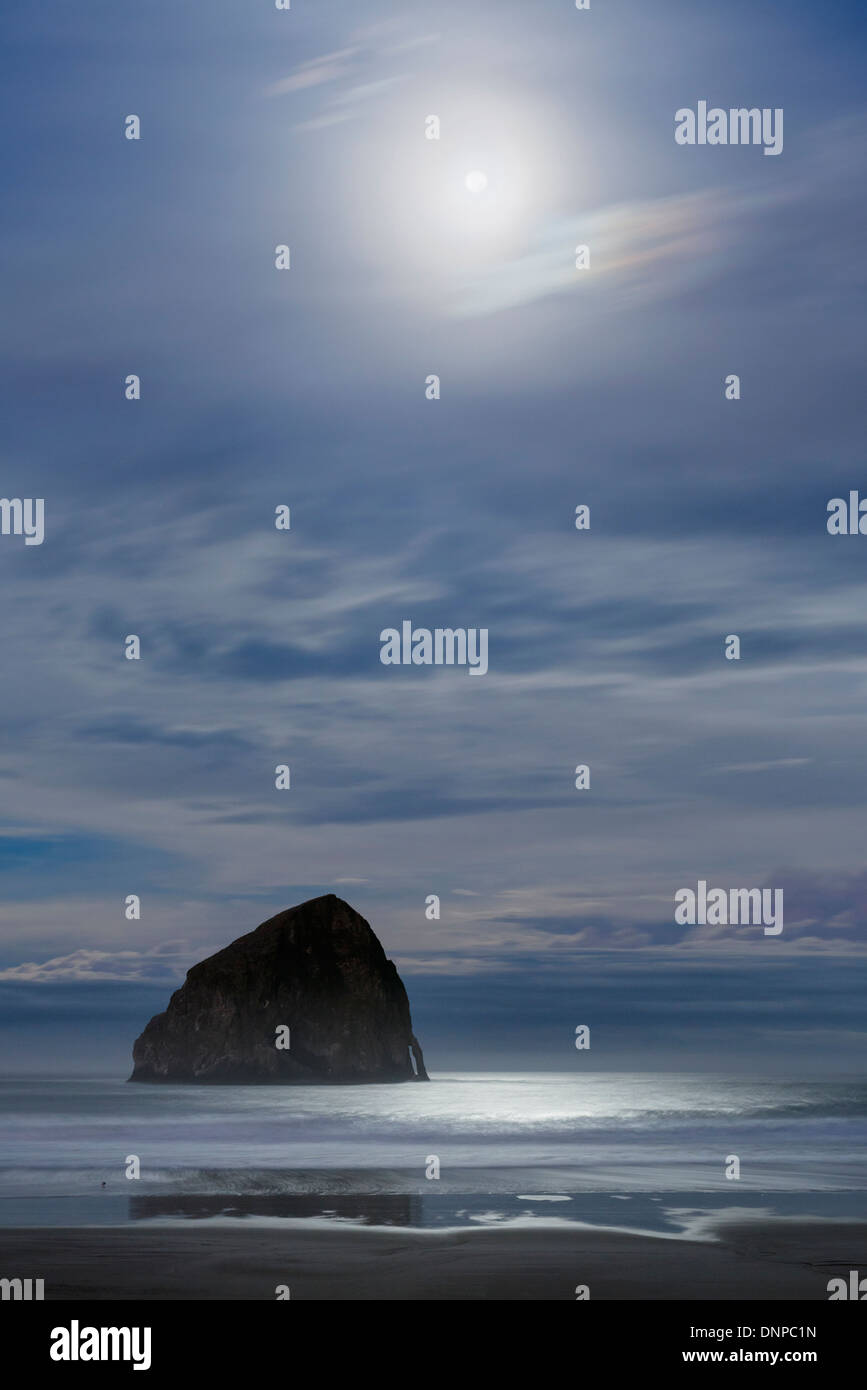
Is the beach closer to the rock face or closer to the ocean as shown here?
the ocean

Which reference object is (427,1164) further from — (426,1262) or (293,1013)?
(293,1013)

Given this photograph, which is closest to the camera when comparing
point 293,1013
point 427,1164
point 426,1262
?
point 426,1262

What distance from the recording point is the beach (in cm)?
1625

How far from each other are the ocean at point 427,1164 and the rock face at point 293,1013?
169 ft

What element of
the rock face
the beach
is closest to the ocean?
the beach

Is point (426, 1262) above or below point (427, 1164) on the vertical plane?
above

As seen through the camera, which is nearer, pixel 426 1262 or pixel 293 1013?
pixel 426 1262

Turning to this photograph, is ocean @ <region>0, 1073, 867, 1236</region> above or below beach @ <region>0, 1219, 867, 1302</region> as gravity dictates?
below

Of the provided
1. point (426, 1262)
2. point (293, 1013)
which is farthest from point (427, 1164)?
point (293, 1013)

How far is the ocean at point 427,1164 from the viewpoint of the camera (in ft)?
80.6

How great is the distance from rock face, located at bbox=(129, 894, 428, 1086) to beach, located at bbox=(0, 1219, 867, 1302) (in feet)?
396

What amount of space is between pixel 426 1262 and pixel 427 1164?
20.4 meters

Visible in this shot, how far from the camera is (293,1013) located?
14700 centimetres
